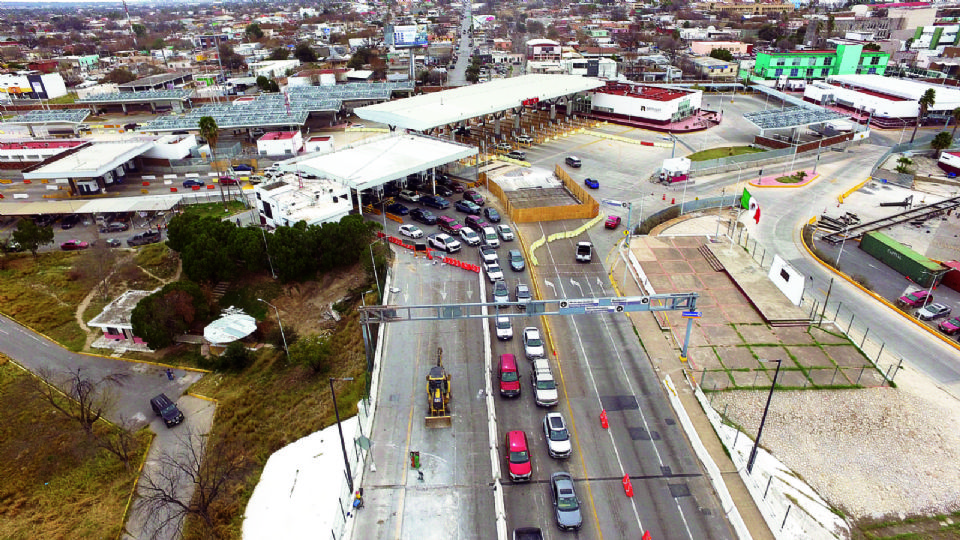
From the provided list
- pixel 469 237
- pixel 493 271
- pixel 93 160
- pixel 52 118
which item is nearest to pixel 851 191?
pixel 469 237

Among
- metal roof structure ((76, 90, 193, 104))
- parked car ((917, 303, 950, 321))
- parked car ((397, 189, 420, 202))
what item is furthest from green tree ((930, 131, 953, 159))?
metal roof structure ((76, 90, 193, 104))

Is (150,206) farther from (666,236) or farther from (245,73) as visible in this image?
(245,73)

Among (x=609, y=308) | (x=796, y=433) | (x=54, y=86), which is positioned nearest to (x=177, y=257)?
(x=609, y=308)

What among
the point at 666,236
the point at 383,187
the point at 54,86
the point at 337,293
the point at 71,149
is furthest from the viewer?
the point at 54,86

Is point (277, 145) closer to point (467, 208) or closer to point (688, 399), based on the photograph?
point (467, 208)

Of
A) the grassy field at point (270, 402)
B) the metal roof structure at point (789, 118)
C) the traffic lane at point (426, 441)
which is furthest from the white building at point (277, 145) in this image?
the metal roof structure at point (789, 118)

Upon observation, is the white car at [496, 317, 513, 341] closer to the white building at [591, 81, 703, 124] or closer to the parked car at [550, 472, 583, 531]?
the parked car at [550, 472, 583, 531]
